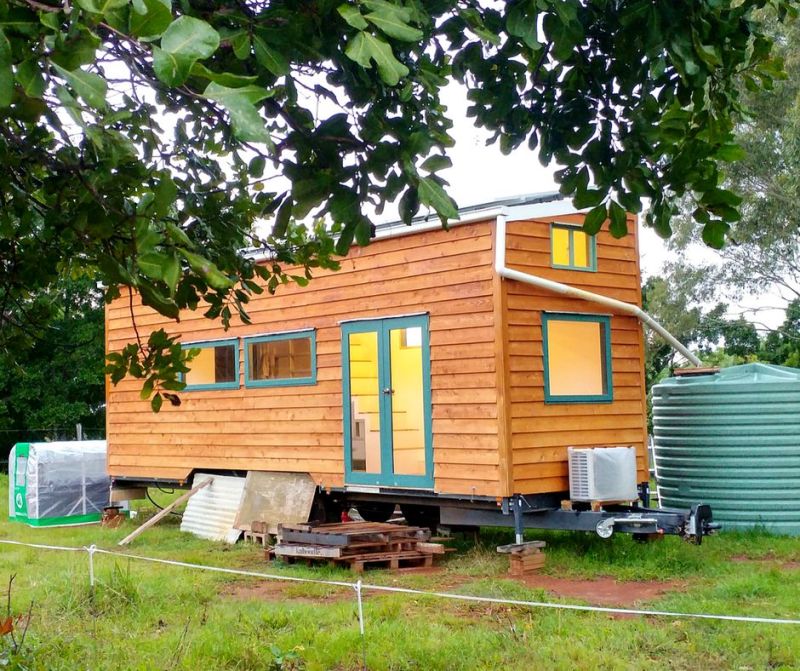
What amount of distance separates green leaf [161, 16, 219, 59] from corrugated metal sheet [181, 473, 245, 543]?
9.95 metres

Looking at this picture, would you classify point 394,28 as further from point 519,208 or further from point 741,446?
point 741,446

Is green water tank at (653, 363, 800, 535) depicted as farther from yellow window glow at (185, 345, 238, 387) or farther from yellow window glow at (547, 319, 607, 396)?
yellow window glow at (185, 345, 238, 387)

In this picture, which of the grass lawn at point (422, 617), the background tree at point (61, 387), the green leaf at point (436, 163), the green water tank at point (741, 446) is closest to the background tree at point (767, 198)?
the green water tank at point (741, 446)

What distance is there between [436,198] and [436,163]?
0.19m

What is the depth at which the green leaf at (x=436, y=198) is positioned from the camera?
2.59 metres

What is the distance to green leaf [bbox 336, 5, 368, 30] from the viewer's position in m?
2.32

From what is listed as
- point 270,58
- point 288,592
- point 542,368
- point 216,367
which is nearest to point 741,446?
point 542,368

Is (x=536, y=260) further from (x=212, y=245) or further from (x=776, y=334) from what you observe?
(x=776, y=334)

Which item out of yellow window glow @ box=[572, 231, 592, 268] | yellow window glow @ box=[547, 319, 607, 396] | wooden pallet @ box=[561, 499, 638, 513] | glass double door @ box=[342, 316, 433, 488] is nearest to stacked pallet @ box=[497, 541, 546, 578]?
wooden pallet @ box=[561, 499, 638, 513]

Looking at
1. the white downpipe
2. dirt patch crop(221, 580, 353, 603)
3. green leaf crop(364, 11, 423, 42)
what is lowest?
dirt patch crop(221, 580, 353, 603)

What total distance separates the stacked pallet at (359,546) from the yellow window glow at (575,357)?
199 centimetres

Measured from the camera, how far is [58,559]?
9.63 metres

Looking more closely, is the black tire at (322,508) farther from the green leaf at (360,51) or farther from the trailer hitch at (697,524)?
the green leaf at (360,51)

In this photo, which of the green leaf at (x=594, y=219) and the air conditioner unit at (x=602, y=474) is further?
the air conditioner unit at (x=602, y=474)
